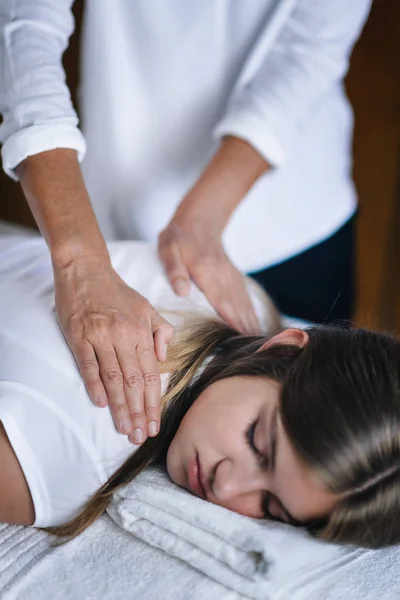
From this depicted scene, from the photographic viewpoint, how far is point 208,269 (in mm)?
1271

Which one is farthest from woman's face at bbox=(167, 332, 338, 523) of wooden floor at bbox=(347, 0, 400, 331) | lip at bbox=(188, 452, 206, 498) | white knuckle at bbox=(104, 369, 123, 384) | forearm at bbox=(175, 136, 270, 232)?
wooden floor at bbox=(347, 0, 400, 331)

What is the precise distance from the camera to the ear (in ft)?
3.60

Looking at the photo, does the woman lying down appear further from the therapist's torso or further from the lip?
the therapist's torso

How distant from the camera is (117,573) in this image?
91 centimetres

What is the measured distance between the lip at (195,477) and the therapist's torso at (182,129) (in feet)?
1.84

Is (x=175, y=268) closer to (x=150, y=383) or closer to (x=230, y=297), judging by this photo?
(x=230, y=297)

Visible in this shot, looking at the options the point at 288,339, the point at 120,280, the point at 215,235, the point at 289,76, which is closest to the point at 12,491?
the point at 120,280

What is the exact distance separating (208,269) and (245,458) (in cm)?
39

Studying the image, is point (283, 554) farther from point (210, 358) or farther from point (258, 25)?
point (258, 25)

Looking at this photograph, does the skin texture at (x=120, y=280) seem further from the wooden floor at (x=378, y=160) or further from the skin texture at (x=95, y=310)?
the wooden floor at (x=378, y=160)

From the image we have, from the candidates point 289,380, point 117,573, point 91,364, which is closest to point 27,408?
point 91,364

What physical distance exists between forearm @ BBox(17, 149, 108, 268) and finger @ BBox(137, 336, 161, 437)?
0.16m

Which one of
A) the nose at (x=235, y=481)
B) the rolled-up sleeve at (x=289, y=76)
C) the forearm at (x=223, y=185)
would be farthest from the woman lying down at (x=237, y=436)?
the rolled-up sleeve at (x=289, y=76)

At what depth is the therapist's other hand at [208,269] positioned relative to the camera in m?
1.26
